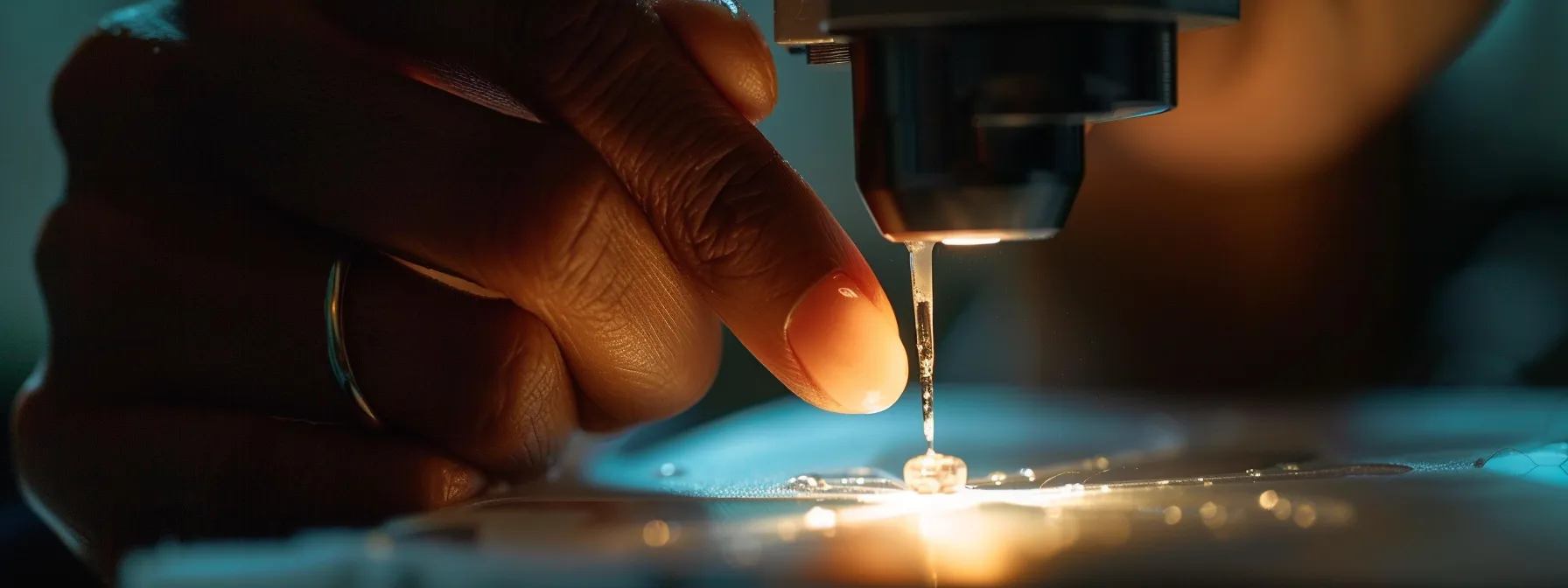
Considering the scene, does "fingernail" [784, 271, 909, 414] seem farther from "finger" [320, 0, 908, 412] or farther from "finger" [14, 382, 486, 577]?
"finger" [14, 382, 486, 577]

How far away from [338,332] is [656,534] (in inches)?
13.4

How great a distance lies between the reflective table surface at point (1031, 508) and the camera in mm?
425

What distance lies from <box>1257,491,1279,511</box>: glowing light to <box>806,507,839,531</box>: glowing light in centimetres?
19

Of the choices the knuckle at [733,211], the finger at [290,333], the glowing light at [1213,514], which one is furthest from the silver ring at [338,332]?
the glowing light at [1213,514]

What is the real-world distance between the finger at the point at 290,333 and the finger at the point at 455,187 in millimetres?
36

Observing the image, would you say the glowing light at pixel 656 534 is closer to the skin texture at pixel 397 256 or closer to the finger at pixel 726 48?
the skin texture at pixel 397 256

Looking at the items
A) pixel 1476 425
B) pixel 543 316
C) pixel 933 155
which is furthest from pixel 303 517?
pixel 1476 425

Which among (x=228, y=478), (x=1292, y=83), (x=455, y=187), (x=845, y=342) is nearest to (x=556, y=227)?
(x=455, y=187)

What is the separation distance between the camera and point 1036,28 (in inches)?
18.6

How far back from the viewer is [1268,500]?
0.57m

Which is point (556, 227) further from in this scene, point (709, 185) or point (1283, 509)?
point (1283, 509)

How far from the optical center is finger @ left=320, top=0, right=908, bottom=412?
0.63 meters

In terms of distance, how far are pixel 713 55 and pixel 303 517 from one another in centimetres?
38

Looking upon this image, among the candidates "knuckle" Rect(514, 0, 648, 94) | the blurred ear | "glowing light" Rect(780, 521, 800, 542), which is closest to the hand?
"knuckle" Rect(514, 0, 648, 94)
